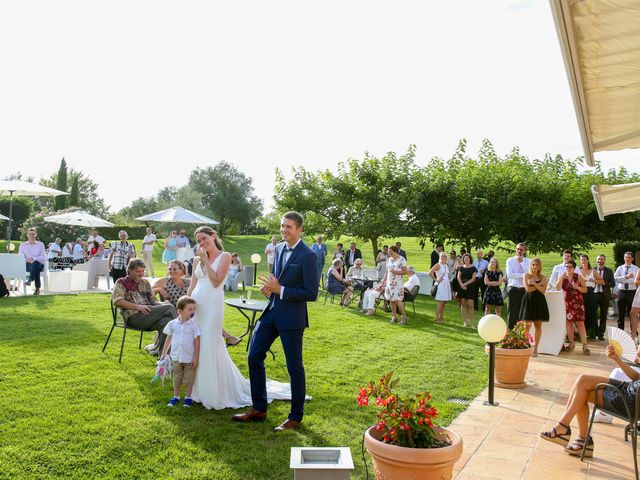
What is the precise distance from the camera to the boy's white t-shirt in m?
5.92

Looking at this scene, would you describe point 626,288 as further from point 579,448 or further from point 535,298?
point 579,448

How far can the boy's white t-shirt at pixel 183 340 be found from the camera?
5918 mm

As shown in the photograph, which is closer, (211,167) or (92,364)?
(92,364)

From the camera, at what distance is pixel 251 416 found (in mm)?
5520

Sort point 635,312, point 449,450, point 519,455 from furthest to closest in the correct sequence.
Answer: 1. point 635,312
2. point 519,455
3. point 449,450

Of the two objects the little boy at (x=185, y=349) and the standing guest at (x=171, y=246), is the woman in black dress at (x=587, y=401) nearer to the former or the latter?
the little boy at (x=185, y=349)

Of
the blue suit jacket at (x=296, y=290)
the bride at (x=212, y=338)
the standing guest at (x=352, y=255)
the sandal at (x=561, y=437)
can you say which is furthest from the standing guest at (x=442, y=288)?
the blue suit jacket at (x=296, y=290)

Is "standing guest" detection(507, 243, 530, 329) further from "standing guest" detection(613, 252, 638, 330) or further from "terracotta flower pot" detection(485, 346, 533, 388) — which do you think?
"terracotta flower pot" detection(485, 346, 533, 388)

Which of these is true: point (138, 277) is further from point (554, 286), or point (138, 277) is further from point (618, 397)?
point (554, 286)

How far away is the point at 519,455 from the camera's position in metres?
4.95

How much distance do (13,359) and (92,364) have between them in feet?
3.30

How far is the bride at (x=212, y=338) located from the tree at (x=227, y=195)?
143ft

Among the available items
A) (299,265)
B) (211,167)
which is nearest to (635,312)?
(299,265)

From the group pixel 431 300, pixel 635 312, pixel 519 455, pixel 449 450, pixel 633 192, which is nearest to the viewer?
pixel 449 450
